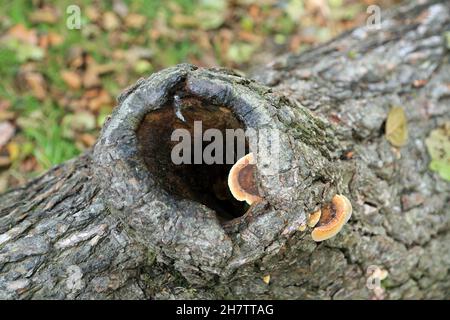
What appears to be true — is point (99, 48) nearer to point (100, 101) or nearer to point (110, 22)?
point (110, 22)

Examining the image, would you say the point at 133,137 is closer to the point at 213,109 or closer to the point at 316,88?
the point at 213,109

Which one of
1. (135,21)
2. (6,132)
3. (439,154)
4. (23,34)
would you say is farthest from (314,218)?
(23,34)

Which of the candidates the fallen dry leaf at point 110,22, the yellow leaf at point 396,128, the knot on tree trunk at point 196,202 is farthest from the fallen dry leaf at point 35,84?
the yellow leaf at point 396,128

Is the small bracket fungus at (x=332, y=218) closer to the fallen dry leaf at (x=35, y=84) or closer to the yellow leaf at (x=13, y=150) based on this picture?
the yellow leaf at (x=13, y=150)

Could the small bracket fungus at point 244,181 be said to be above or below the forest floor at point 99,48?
below

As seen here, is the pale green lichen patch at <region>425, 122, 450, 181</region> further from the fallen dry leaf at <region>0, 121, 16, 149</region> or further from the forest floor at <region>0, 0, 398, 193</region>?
the fallen dry leaf at <region>0, 121, 16, 149</region>

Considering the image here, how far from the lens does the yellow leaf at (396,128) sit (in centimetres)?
266

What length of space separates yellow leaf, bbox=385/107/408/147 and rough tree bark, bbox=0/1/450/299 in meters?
0.05

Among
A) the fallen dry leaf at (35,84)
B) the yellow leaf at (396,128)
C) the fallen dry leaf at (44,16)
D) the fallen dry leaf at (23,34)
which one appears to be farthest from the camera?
the fallen dry leaf at (44,16)

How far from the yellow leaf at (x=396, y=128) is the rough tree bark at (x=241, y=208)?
0.15 feet

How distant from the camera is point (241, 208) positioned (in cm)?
220

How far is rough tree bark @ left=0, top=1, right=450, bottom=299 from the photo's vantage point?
6.12 feet

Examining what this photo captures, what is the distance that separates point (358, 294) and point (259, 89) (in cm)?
135

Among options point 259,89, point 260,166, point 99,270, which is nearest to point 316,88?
point 259,89
